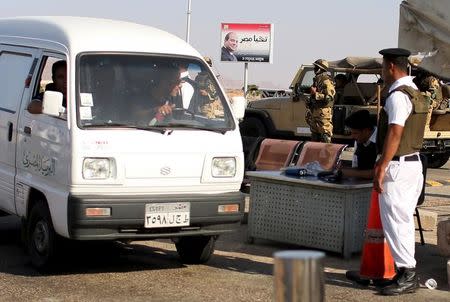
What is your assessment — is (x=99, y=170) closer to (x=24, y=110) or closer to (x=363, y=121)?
(x=24, y=110)

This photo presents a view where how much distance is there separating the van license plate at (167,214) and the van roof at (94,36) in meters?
1.44

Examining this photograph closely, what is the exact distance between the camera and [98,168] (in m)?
6.49

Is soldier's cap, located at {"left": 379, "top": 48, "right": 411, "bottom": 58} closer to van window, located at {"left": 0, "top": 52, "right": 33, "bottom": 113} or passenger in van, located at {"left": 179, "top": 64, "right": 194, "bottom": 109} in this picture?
passenger in van, located at {"left": 179, "top": 64, "right": 194, "bottom": 109}

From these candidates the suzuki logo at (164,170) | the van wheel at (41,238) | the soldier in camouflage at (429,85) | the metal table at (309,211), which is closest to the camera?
the suzuki logo at (164,170)

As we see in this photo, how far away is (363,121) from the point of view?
23.6ft

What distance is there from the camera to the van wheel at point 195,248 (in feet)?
24.5

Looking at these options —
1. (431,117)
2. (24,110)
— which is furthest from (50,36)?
(431,117)

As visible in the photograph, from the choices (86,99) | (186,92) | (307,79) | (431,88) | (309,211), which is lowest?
(309,211)

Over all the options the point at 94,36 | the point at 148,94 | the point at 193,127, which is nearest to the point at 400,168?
the point at 193,127

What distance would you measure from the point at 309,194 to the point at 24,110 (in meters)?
2.77

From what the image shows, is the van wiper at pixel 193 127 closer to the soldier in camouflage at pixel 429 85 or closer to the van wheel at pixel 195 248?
the van wheel at pixel 195 248

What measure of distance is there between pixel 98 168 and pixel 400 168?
93.7 inches

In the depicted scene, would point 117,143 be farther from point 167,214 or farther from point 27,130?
point 27,130

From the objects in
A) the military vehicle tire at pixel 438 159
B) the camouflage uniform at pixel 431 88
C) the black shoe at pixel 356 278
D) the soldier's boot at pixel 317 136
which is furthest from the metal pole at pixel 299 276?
the military vehicle tire at pixel 438 159
